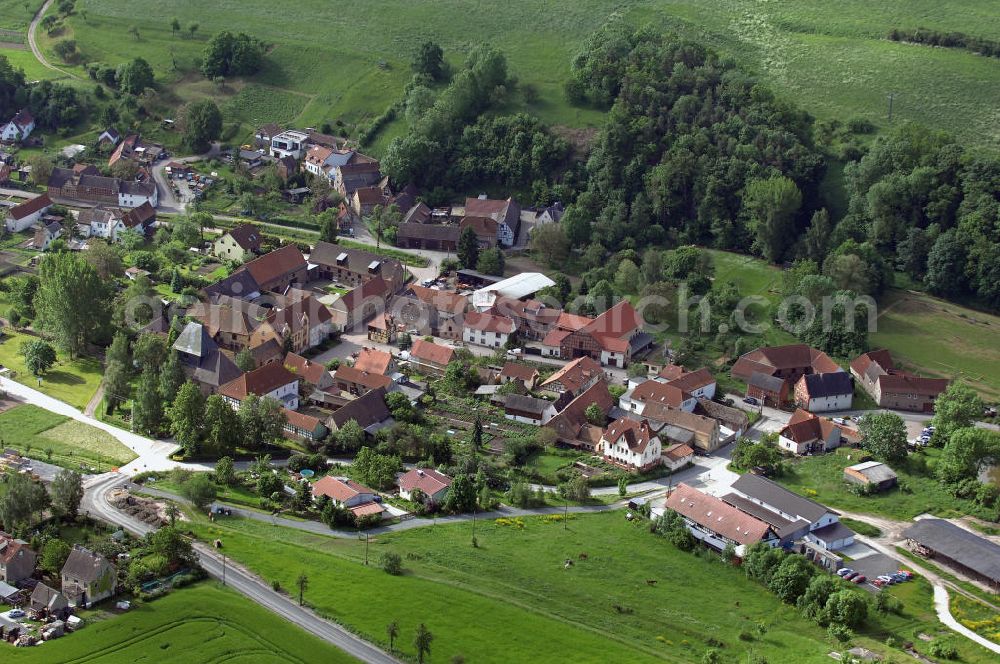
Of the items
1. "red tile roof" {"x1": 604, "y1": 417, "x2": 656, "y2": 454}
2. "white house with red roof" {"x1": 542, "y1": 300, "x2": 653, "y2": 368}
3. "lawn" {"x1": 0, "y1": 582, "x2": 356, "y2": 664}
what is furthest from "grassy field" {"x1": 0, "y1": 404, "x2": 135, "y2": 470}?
"white house with red roof" {"x1": 542, "y1": 300, "x2": 653, "y2": 368}

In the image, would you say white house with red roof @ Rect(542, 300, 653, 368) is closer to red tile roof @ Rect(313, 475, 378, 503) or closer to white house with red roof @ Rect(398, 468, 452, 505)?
white house with red roof @ Rect(398, 468, 452, 505)

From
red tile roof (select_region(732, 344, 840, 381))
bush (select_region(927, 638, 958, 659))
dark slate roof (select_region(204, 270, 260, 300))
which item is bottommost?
bush (select_region(927, 638, 958, 659))

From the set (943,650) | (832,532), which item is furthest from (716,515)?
(943,650)

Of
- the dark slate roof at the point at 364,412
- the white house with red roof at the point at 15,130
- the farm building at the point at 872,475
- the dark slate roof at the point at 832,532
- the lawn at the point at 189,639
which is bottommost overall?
the lawn at the point at 189,639

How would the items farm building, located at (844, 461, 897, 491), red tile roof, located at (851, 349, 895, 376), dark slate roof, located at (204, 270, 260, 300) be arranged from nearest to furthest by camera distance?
farm building, located at (844, 461, 897, 491) → red tile roof, located at (851, 349, 895, 376) → dark slate roof, located at (204, 270, 260, 300)

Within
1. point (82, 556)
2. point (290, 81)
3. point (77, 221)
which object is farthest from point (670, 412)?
point (290, 81)

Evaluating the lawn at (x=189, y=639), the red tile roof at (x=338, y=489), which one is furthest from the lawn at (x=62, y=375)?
the lawn at (x=189, y=639)

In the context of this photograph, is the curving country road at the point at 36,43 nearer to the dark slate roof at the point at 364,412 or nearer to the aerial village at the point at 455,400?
the aerial village at the point at 455,400
